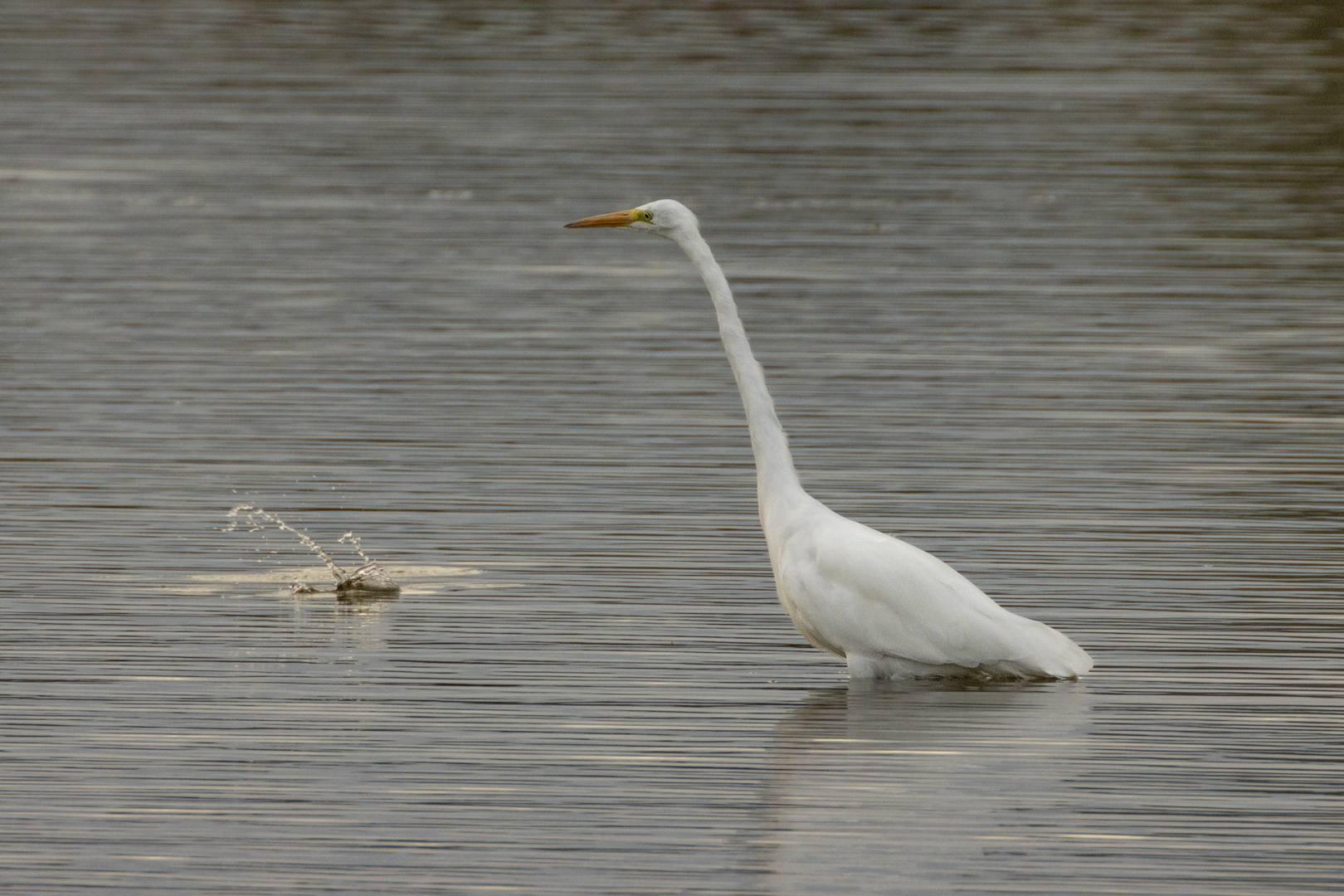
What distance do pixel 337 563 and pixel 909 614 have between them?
3.94 meters

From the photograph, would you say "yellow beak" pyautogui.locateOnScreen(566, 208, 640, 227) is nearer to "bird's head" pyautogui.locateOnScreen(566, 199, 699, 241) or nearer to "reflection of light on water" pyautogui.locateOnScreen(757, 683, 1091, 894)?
"bird's head" pyautogui.locateOnScreen(566, 199, 699, 241)

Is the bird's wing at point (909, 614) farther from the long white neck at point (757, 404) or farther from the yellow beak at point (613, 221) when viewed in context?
the yellow beak at point (613, 221)

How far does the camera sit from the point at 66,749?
9.66m

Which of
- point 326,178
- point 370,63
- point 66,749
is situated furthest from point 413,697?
point 370,63

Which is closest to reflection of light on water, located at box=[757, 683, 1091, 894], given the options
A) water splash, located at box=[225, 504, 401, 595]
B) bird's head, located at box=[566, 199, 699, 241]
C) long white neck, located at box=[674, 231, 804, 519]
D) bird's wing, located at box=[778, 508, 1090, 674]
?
bird's wing, located at box=[778, 508, 1090, 674]

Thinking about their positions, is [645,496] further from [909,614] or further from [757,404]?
[909,614]

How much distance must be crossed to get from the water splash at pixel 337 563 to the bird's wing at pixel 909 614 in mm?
2610

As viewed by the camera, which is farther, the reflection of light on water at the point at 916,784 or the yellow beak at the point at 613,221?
the yellow beak at the point at 613,221

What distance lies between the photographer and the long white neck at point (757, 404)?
11.6 m

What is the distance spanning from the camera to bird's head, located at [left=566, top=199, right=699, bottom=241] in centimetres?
1182

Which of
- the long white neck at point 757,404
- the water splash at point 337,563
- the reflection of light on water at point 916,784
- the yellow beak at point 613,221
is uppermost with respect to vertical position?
the yellow beak at point 613,221

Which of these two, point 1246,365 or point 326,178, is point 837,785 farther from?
point 326,178

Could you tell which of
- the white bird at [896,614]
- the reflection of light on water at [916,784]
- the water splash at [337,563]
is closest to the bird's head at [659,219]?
the white bird at [896,614]

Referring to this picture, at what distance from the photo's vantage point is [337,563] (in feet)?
44.5
